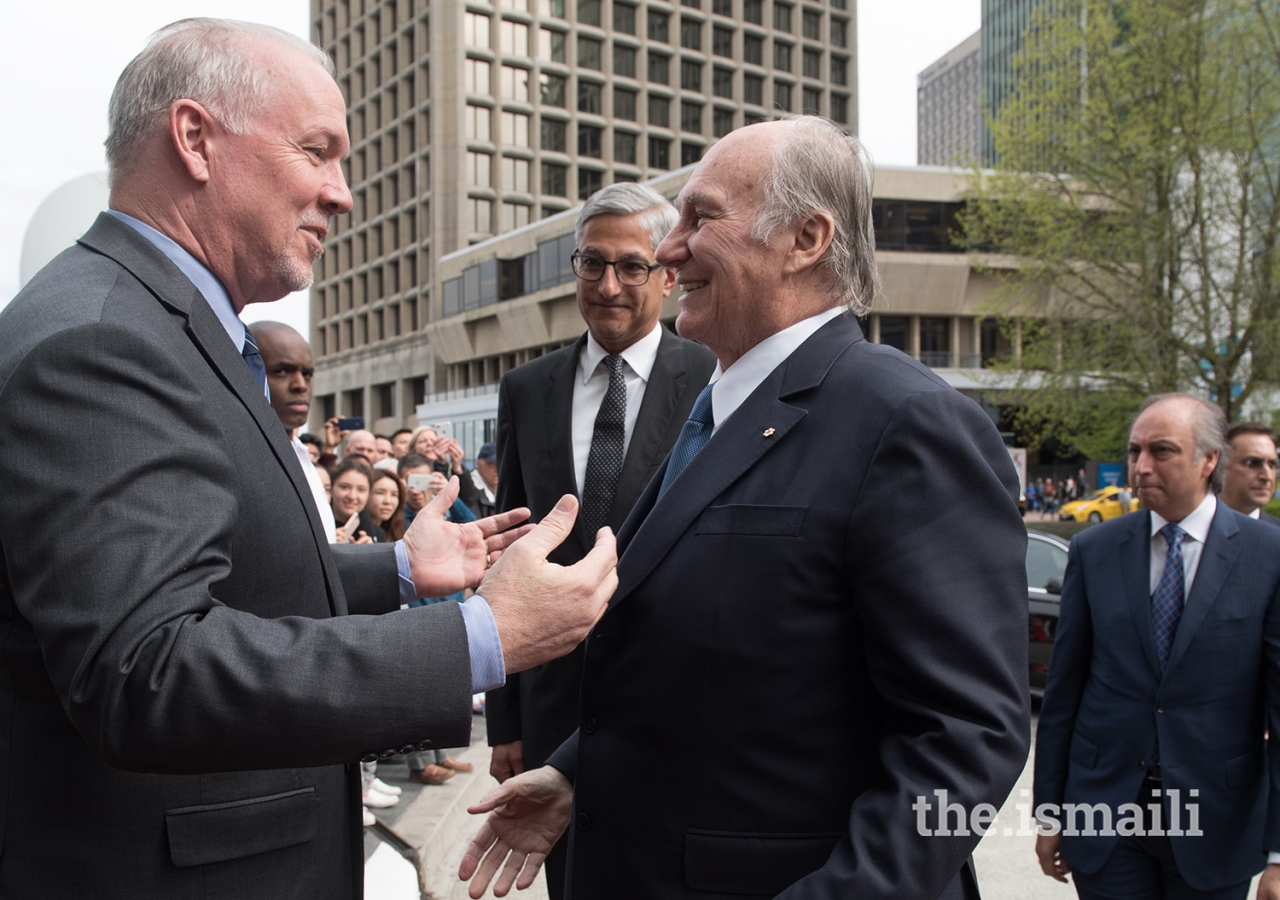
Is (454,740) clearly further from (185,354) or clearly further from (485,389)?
(485,389)

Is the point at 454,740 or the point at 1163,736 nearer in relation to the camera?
the point at 454,740

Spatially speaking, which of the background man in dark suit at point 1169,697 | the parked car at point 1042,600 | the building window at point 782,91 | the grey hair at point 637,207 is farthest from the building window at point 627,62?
the background man in dark suit at point 1169,697

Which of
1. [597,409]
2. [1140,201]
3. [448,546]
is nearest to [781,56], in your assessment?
[1140,201]

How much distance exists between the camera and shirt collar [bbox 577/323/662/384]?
3.20m

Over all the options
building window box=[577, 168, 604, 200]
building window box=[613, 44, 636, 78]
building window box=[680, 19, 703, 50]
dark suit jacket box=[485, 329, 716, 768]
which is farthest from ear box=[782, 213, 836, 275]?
building window box=[680, 19, 703, 50]

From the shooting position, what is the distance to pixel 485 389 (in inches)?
2018

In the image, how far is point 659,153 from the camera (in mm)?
61906

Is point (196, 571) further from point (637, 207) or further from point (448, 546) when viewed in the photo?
point (637, 207)

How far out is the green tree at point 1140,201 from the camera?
19.2 m

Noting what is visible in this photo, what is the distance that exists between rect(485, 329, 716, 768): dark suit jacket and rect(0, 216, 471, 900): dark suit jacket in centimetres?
145

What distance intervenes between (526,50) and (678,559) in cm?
6388

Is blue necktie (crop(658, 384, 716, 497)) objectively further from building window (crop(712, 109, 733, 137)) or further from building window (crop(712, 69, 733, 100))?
building window (crop(712, 69, 733, 100))

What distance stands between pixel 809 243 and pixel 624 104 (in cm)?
6299

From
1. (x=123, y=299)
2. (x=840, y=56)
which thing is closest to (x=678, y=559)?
(x=123, y=299)
